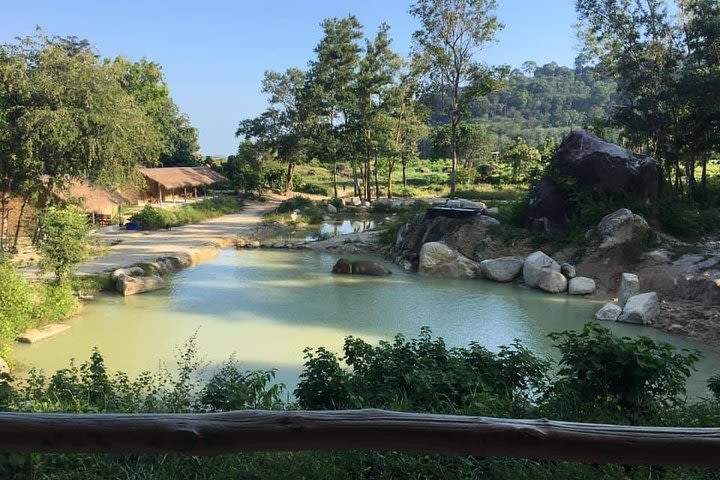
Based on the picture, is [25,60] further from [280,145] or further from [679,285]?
[280,145]

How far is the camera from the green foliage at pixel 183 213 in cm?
2167

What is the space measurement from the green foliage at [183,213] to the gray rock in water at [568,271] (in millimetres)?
14481

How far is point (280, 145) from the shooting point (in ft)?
117

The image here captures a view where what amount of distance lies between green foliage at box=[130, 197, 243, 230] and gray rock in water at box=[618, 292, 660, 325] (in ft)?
54.3

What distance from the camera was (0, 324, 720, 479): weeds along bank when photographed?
11.0ft

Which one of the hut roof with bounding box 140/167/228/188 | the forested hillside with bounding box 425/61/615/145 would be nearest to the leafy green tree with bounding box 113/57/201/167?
Result: the hut roof with bounding box 140/167/228/188

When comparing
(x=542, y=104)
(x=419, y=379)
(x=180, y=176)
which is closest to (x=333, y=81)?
(x=180, y=176)

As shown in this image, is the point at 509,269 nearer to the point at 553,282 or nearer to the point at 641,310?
the point at 553,282

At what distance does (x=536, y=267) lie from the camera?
14.2m

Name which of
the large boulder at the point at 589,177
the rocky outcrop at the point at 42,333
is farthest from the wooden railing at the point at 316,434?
the large boulder at the point at 589,177

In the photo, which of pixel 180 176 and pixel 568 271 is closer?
pixel 568 271

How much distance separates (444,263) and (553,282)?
3052mm

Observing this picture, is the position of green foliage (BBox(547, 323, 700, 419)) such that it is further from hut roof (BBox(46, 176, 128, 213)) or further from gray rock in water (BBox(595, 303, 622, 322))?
hut roof (BBox(46, 176, 128, 213))

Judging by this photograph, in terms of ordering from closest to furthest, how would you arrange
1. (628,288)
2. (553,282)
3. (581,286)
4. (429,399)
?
(429,399), (628,288), (581,286), (553,282)
